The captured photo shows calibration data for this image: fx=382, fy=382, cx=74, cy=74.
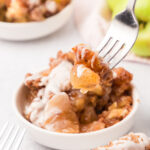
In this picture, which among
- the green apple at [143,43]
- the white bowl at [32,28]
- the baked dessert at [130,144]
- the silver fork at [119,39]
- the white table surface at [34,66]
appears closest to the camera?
the baked dessert at [130,144]

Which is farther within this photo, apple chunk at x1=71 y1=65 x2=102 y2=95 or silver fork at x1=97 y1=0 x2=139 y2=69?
silver fork at x1=97 y1=0 x2=139 y2=69

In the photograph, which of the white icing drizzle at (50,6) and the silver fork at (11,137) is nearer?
the silver fork at (11,137)

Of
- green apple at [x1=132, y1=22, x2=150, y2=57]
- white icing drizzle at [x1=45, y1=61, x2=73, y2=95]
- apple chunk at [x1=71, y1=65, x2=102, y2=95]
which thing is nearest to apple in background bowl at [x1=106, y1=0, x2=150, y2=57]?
green apple at [x1=132, y1=22, x2=150, y2=57]

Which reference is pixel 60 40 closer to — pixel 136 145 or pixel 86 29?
pixel 86 29

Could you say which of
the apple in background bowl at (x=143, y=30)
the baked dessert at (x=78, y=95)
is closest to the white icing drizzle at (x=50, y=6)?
the apple in background bowl at (x=143, y=30)

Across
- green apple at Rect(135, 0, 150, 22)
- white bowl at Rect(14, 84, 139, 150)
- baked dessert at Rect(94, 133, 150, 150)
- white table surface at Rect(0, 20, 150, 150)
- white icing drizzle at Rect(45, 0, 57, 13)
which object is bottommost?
white table surface at Rect(0, 20, 150, 150)

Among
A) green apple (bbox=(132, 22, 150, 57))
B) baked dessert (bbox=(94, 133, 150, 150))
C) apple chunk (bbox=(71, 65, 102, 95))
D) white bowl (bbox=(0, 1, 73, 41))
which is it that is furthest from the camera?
white bowl (bbox=(0, 1, 73, 41))

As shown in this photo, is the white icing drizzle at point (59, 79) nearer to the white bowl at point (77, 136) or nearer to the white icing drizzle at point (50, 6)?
the white bowl at point (77, 136)

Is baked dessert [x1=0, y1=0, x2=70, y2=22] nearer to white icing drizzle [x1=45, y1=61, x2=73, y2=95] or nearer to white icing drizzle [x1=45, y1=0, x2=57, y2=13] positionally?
white icing drizzle [x1=45, y1=0, x2=57, y2=13]
